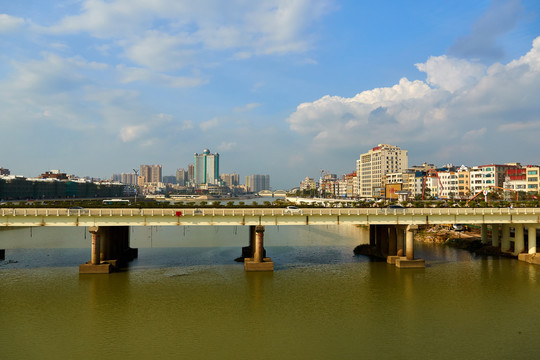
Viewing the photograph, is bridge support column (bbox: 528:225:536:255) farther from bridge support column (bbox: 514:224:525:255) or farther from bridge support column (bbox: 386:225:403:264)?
bridge support column (bbox: 386:225:403:264)

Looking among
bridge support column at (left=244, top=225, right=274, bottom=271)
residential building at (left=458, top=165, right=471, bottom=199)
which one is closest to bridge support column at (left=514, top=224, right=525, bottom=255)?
bridge support column at (left=244, top=225, right=274, bottom=271)

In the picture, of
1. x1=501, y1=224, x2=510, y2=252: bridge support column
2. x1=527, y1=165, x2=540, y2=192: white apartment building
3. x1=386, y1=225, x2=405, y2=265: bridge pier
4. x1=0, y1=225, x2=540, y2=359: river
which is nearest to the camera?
x1=0, y1=225, x2=540, y2=359: river

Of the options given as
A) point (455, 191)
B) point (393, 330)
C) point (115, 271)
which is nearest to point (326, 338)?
point (393, 330)

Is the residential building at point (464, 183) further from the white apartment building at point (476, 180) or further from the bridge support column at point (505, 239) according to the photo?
the bridge support column at point (505, 239)

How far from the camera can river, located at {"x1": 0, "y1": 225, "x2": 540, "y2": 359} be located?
2783 centimetres

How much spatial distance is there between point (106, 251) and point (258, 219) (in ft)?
71.4

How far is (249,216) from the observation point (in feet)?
173

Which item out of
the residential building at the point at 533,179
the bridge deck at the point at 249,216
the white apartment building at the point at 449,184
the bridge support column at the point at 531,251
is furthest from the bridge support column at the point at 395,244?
the white apartment building at the point at 449,184

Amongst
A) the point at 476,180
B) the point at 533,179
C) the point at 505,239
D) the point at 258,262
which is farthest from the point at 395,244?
the point at 476,180

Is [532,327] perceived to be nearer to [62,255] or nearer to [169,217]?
[169,217]

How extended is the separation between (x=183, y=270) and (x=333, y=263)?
880 inches

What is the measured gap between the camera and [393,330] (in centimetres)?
3112

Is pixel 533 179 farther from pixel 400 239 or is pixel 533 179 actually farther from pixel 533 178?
pixel 400 239

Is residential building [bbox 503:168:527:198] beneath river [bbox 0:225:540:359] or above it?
above
